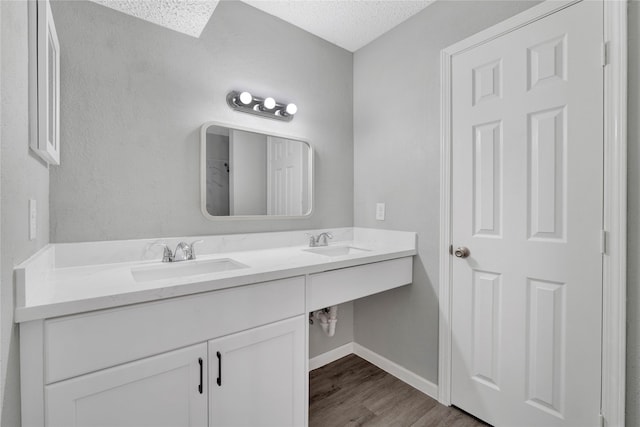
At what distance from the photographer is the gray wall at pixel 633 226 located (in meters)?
1.13

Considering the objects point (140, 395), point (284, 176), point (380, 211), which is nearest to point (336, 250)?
point (380, 211)

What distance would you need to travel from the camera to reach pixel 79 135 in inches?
54.6

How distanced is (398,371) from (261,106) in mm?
2034

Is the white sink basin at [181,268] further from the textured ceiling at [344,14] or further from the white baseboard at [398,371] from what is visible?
the textured ceiling at [344,14]

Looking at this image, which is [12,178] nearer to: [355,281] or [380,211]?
[355,281]

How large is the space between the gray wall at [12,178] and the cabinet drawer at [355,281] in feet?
3.28

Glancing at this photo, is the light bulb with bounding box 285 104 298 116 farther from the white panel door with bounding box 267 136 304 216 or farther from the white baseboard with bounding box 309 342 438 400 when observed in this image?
the white baseboard with bounding box 309 342 438 400

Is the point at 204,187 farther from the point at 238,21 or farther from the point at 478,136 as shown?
the point at 478,136

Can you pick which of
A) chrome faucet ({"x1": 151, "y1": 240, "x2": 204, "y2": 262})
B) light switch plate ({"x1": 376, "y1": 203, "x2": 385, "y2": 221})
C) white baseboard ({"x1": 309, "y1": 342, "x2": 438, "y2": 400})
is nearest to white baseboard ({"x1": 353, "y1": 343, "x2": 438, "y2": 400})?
white baseboard ({"x1": 309, "y1": 342, "x2": 438, "y2": 400})

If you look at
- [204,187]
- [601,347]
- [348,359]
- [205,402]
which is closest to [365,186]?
[204,187]

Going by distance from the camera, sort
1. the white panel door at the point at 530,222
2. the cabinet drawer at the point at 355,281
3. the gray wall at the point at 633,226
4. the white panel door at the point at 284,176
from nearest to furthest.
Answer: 1. the gray wall at the point at 633,226
2. the white panel door at the point at 530,222
3. the cabinet drawer at the point at 355,281
4. the white panel door at the point at 284,176

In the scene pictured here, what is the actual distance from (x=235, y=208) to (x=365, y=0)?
5.02 ft

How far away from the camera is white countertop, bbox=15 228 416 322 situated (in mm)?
886

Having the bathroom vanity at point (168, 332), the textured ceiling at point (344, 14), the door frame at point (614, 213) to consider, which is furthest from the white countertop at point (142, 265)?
the textured ceiling at point (344, 14)
